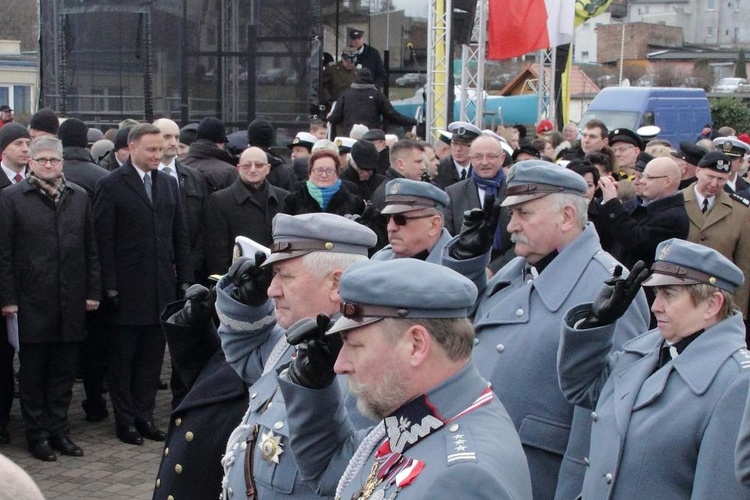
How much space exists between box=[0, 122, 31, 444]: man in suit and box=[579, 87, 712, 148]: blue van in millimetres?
14011

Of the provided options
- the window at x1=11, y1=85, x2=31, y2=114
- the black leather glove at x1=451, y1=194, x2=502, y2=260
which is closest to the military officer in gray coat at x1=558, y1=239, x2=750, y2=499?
the black leather glove at x1=451, y1=194, x2=502, y2=260

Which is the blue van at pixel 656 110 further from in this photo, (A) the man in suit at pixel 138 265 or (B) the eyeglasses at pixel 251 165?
(A) the man in suit at pixel 138 265

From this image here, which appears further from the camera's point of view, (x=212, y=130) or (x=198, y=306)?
(x=212, y=130)

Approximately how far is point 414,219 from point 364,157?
11.5ft

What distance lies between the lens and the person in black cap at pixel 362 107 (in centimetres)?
1362

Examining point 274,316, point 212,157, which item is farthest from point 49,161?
point 274,316

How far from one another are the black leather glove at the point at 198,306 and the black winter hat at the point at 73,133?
471cm

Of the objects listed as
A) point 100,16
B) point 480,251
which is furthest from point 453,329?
point 100,16

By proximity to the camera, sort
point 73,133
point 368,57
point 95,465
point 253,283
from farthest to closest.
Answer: point 368,57 → point 73,133 → point 95,465 → point 253,283

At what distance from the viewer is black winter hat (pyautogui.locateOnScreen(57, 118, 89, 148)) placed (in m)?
8.59

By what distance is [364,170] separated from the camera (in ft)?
29.7

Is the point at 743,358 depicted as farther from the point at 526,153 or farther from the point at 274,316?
the point at 526,153

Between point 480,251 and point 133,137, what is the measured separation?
3.64 m

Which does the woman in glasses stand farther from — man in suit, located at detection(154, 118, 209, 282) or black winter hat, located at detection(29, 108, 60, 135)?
black winter hat, located at detection(29, 108, 60, 135)
